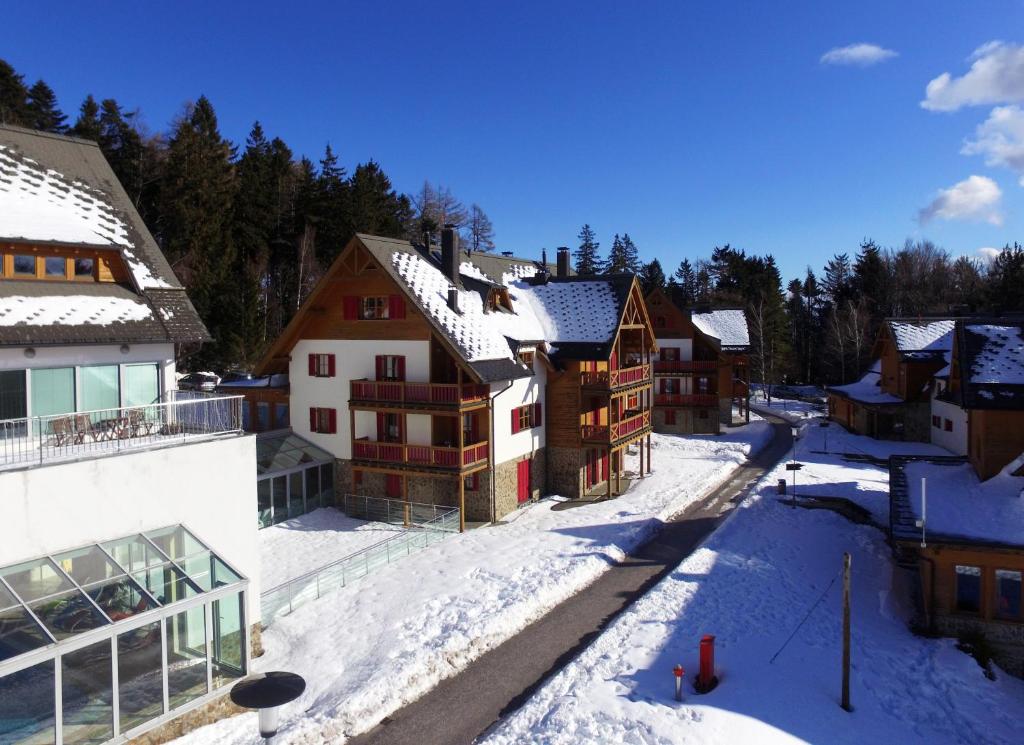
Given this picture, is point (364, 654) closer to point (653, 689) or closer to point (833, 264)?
point (653, 689)

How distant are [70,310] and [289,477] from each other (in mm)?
12074

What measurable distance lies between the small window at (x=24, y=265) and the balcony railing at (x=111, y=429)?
3.68 metres

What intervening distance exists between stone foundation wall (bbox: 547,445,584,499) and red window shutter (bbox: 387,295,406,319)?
9770 millimetres

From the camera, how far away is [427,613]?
18156 mm

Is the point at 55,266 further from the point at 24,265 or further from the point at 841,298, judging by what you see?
the point at 841,298

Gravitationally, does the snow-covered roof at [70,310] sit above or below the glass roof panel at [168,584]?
above

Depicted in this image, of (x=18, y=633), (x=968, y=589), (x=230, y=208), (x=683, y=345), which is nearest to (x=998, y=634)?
(x=968, y=589)

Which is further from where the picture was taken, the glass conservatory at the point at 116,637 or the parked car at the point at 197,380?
the parked car at the point at 197,380

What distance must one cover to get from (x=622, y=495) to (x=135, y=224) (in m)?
22.0

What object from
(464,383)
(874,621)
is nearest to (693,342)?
(464,383)

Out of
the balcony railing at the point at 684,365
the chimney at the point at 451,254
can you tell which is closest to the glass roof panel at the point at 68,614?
the chimney at the point at 451,254

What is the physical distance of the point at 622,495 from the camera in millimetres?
31562

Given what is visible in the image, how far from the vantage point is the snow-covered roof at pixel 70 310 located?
51.4 feet

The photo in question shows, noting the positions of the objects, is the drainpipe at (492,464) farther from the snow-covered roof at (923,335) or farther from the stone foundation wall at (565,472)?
the snow-covered roof at (923,335)
